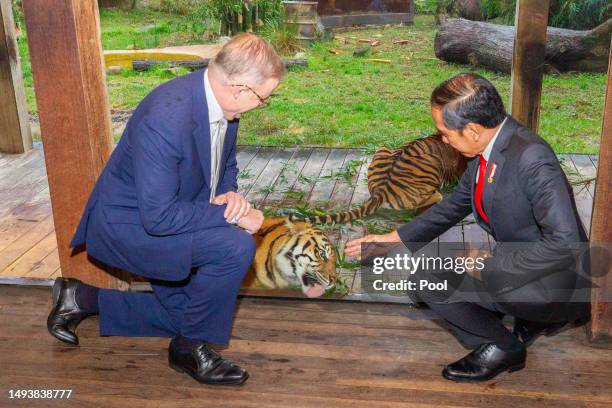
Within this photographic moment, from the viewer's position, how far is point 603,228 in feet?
9.75

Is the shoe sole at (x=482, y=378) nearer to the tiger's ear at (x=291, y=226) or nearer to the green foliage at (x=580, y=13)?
the tiger's ear at (x=291, y=226)

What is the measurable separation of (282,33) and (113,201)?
522cm

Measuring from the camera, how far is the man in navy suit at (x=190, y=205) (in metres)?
2.55

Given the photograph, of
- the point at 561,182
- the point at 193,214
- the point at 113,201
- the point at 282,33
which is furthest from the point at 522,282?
the point at 282,33

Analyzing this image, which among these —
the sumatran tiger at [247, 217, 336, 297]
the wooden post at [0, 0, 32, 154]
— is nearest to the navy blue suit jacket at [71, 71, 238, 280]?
the sumatran tiger at [247, 217, 336, 297]

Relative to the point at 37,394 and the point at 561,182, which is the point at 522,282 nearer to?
the point at 561,182

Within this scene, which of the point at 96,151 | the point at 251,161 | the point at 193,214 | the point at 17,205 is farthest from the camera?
the point at 251,161

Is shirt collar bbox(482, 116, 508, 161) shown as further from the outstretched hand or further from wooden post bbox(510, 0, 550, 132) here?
wooden post bbox(510, 0, 550, 132)

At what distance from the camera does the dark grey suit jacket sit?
8.12ft

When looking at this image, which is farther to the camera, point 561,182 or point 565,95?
point 565,95

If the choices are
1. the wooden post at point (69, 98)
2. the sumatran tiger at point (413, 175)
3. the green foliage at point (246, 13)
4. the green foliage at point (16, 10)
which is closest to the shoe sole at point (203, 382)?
the wooden post at point (69, 98)

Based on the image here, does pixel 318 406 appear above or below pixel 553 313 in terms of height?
below

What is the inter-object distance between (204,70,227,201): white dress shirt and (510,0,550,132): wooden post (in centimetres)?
227

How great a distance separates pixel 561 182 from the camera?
250 cm
